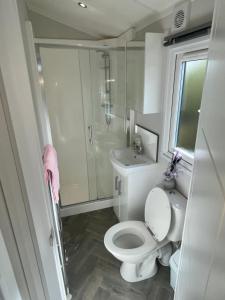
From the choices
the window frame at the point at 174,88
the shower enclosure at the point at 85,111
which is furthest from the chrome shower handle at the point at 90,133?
the window frame at the point at 174,88

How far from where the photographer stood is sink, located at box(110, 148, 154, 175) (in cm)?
199

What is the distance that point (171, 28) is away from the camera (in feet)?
5.10

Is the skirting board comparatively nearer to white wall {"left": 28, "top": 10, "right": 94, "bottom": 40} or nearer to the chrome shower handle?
the chrome shower handle

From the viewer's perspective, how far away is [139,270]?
5.94 feet

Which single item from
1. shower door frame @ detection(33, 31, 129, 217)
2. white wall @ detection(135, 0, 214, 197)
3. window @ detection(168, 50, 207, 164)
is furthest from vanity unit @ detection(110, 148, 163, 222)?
shower door frame @ detection(33, 31, 129, 217)

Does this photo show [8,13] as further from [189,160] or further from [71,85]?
[71,85]

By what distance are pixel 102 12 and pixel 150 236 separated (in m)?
2.19

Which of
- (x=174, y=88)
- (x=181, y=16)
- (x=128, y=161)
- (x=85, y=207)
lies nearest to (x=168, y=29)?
(x=181, y=16)

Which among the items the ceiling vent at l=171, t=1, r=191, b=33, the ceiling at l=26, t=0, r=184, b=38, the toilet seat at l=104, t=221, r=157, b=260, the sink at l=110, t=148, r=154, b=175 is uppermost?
the ceiling at l=26, t=0, r=184, b=38

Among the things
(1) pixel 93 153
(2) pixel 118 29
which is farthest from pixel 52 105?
(2) pixel 118 29

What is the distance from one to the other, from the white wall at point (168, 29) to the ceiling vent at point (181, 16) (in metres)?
0.03

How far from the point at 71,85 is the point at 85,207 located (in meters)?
1.76

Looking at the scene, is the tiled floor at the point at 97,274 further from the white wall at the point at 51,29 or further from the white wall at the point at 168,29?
the white wall at the point at 51,29

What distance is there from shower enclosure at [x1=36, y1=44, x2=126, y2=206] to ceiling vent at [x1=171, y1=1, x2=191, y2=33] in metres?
1.07
